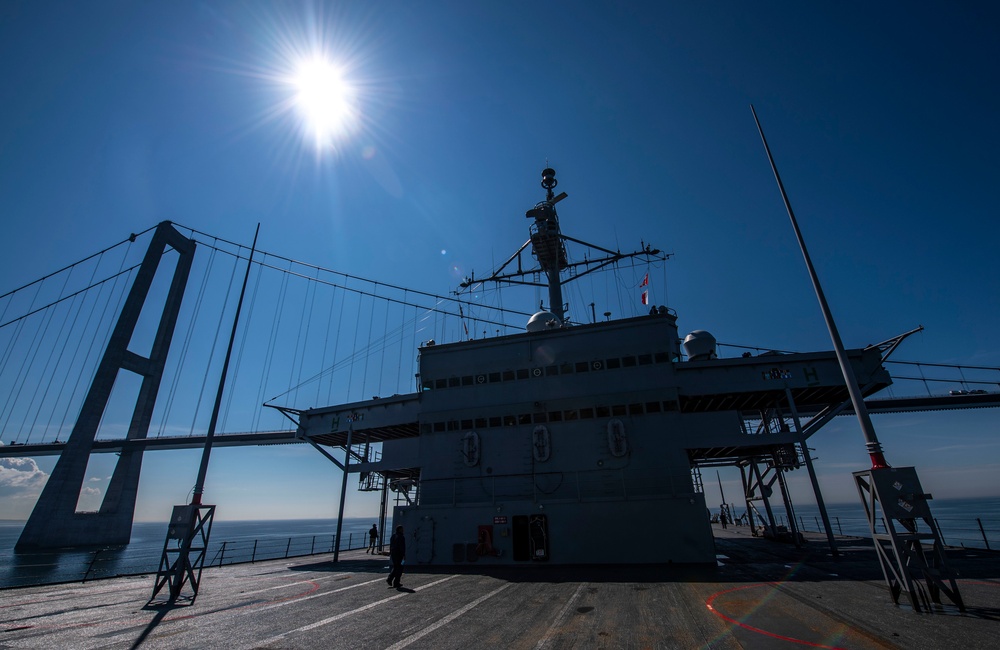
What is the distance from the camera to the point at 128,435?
58.1 m

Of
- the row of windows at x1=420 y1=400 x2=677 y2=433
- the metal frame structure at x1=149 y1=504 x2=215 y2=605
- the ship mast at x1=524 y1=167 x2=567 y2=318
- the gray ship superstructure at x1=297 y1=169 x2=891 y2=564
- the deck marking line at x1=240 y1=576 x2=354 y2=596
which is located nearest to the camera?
the metal frame structure at x1=149 y1=504 x2=215 y2=605

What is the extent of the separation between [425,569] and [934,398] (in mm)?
71519

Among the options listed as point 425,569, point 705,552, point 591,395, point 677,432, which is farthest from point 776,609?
Answer: point 425,569

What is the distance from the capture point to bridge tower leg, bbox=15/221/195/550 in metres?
48.0

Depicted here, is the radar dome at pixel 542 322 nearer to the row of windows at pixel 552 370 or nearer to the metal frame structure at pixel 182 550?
the row of windows at pixel 552 370

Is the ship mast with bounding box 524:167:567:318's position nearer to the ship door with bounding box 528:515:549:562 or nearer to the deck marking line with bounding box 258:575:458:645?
the ship door with bounding box 528:515:549:562

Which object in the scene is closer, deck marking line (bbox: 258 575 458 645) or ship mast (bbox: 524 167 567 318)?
deck marking line (bbox: 258 575 458 645)

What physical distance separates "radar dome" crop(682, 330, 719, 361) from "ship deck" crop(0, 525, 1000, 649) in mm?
10080

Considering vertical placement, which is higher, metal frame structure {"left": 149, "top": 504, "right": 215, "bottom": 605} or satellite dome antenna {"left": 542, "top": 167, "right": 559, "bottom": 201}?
satellite dome antenna {"left": 542, "top": 167, "right": 559, "bottom": 201}

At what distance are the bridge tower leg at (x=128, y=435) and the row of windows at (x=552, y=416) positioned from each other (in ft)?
174

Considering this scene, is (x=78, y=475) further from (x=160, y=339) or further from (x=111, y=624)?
(x=111, y=624)

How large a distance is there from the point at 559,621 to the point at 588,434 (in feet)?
40.5

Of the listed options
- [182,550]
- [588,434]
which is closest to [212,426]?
[182,550]

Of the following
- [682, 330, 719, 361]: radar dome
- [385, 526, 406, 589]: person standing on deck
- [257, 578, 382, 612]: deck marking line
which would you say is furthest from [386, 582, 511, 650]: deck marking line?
[682, 330, 719, 361]: radar dome
